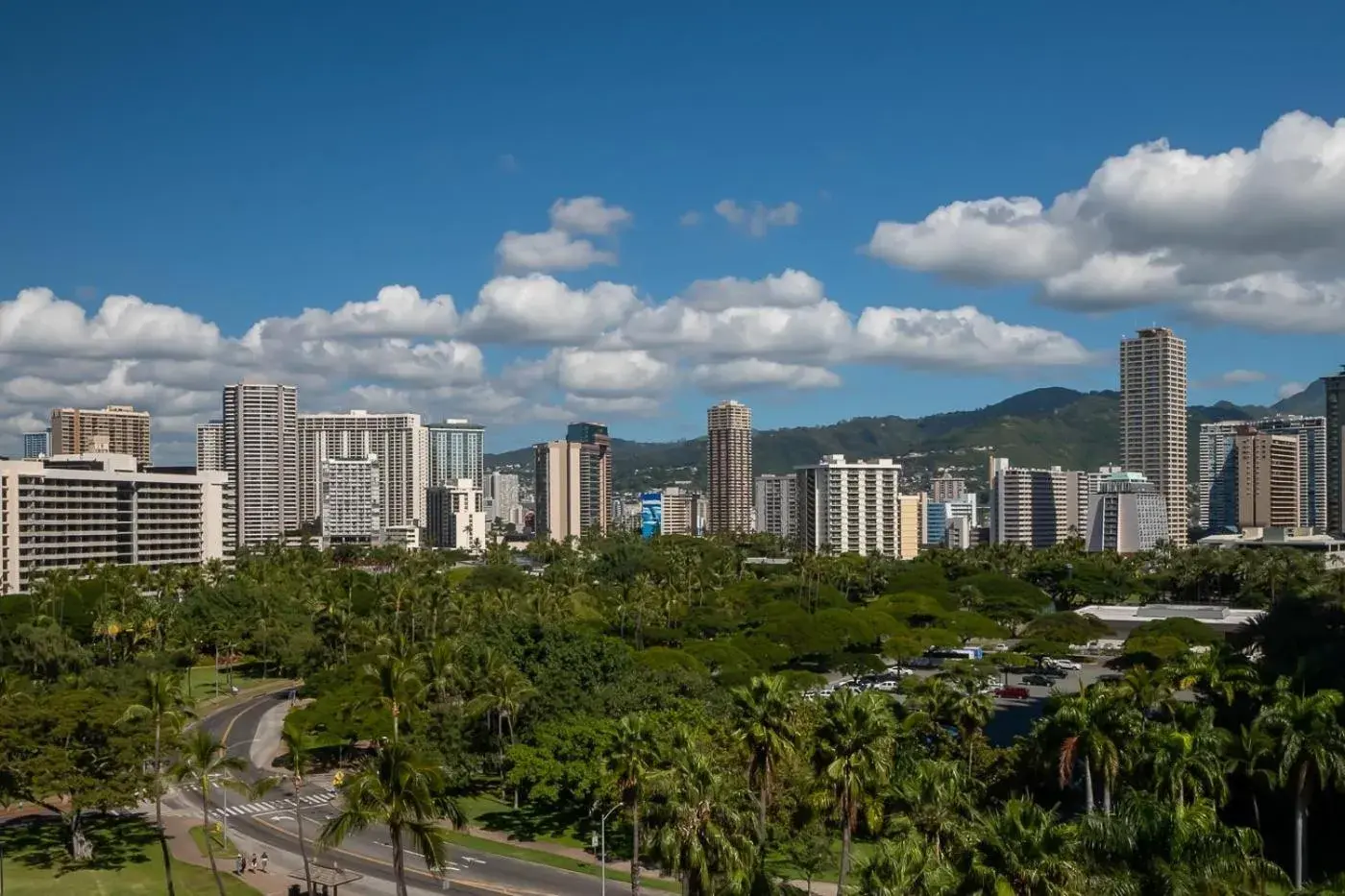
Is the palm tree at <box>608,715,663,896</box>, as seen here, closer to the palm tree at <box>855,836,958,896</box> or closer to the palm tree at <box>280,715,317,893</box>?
the palm tree at <box>855,836,958,896</box>

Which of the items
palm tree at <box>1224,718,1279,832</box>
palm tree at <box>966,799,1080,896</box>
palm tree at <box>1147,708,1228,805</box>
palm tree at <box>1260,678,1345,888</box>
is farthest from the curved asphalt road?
palm tree at <box>1260,678,1345,888</box>

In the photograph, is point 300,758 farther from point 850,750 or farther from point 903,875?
point 903,875

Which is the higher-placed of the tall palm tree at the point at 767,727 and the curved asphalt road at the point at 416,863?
the tall palm tree at the point at 767,727

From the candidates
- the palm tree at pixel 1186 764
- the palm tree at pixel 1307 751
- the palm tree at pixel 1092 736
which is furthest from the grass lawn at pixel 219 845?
the palm tree at pixel 1307 751

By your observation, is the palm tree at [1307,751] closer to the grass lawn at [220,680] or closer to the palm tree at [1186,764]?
the palm tree at [1186,764]

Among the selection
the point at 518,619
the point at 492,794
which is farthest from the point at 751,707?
the point at 518,619

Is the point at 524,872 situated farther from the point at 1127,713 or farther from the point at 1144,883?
the point at 1144,883
